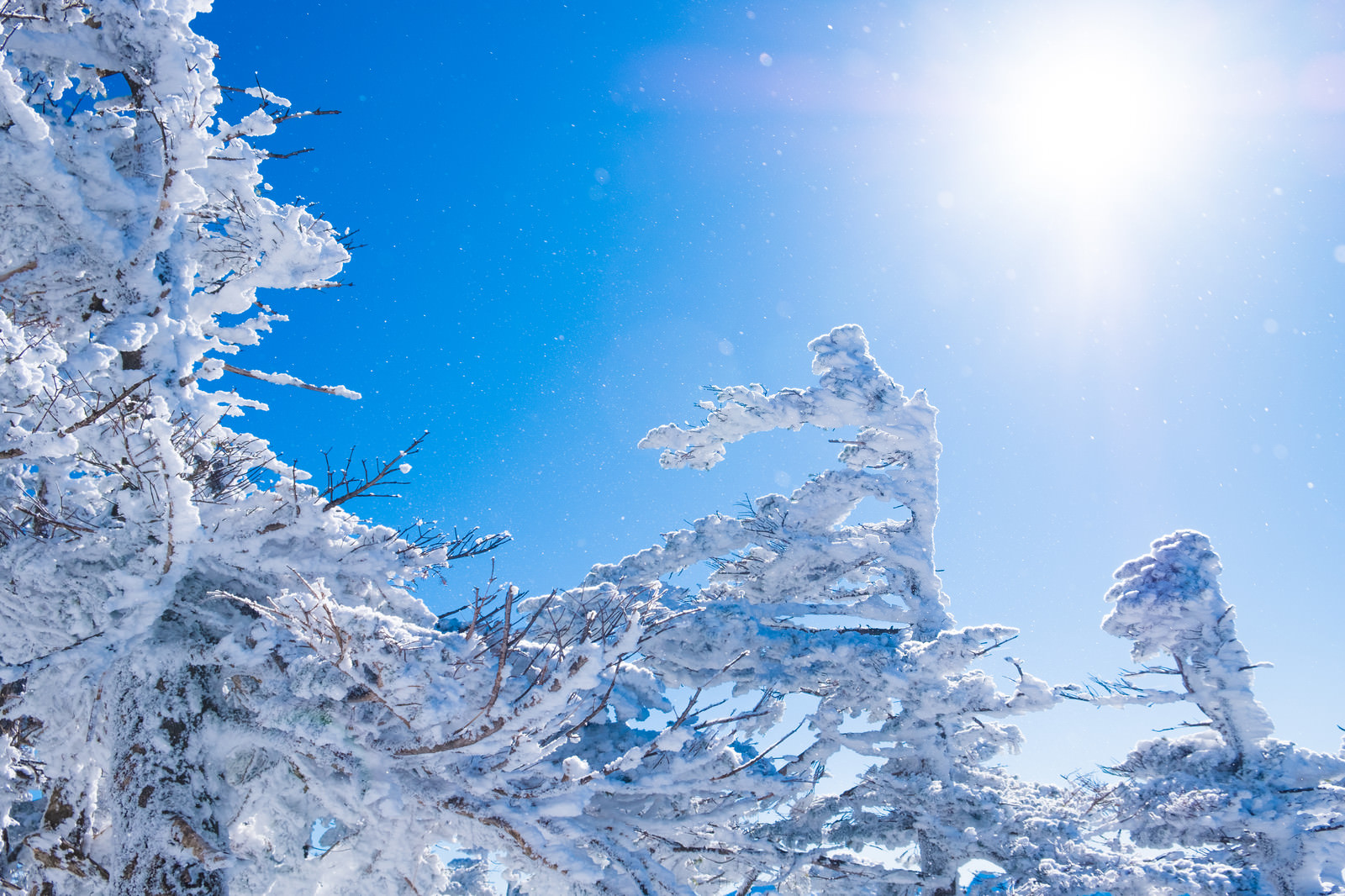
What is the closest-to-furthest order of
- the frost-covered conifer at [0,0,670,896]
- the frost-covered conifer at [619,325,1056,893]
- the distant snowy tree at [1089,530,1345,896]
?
the frost-covered conifer at [0,0,670,896], the distant snowy tree at [1089,530,1345,896], the frost-covered conifer at [619,325,1056,893]

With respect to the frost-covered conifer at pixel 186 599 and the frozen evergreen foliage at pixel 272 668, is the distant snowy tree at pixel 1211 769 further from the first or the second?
the frost-covered conifer at pixel 186 599

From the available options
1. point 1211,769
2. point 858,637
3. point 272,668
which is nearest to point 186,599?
point 272,668

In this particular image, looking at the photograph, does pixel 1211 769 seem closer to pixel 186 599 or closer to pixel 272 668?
pixel 272 668

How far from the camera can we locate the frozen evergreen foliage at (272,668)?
423 cm

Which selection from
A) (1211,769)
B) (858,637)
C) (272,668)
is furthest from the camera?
(858,637)

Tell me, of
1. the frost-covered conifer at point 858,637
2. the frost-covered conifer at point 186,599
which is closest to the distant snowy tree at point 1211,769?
the frost-covered conifer at point 858,637

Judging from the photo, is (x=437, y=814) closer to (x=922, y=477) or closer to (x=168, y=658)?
(x=168, y=658)

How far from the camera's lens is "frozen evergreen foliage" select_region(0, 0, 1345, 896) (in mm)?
4227

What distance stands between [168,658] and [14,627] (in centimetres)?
100

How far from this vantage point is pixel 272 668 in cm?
488

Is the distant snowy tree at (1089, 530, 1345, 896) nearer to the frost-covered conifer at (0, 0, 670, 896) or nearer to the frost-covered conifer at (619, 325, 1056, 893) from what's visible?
the frost-covered conifer at (619, 325, 1056, 893)

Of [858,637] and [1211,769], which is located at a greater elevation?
[858,637]

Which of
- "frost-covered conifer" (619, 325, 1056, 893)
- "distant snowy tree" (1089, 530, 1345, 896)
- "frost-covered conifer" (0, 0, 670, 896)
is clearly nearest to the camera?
"frost-covered conifer" (0, 0, 670, 896)

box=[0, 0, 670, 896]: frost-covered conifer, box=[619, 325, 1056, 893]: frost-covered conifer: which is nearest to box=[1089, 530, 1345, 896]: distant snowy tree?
box=[619, 325, 1056, 893]: frost-covered conifer
